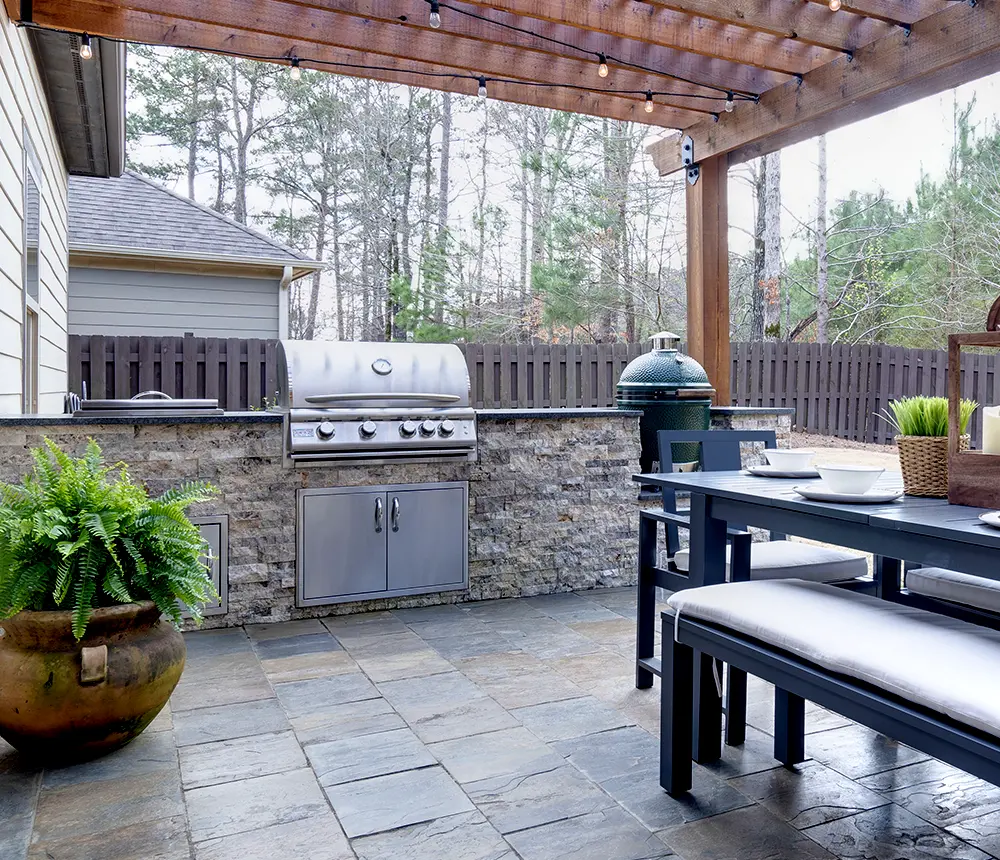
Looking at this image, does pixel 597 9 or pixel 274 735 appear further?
pixel 597 9

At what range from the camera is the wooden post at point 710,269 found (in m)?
5.25

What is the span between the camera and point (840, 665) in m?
1.66

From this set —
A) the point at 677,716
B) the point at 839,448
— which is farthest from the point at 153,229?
the point at 677,716

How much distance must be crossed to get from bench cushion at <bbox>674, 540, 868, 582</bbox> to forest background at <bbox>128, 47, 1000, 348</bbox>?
995 cm

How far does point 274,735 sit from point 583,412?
246 centimetres

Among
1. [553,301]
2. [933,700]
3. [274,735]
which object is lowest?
[274,735]

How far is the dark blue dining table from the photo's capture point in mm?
1697

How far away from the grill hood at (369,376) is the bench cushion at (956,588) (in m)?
2.26

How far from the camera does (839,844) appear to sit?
1.92 meters

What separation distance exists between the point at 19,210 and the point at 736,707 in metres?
3.69

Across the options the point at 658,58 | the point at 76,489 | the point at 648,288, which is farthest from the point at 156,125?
the point at 76,489

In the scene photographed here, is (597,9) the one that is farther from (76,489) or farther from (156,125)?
(156,125)

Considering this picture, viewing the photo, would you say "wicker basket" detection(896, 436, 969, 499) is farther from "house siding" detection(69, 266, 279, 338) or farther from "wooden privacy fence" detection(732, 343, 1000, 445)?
"house siding" detection(69, 266, 279, 338)

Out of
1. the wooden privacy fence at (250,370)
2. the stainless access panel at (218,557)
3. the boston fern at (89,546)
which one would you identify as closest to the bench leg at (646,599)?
the boston fern at (89,546)
